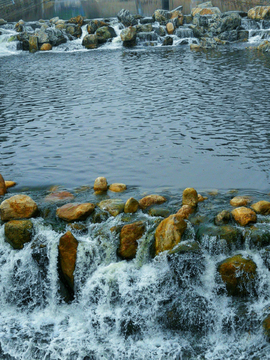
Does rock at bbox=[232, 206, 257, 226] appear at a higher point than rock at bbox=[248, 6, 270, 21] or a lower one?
lower

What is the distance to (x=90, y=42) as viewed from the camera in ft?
129

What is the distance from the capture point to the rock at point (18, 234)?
990 cm

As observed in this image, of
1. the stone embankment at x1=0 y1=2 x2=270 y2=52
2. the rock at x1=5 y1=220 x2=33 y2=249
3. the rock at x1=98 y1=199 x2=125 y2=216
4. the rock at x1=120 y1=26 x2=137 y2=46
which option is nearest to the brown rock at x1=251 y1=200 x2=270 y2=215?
the rock at x1=98 y1=199 x2=125 y2=216

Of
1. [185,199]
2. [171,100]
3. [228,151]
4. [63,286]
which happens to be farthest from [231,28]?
[63,286]

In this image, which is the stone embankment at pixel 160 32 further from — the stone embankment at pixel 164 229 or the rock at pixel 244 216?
the rock at pixel 244 216

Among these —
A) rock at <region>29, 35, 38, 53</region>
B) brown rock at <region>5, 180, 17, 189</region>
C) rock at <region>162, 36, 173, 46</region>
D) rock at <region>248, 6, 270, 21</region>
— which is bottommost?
brown rock at <region>5, 180, 17, 189</region>

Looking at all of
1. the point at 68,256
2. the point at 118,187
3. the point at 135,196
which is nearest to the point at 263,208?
the point at 135,196

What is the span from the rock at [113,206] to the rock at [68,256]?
123 cm

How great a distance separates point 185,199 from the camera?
10.4 metres

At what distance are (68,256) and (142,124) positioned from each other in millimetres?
8366

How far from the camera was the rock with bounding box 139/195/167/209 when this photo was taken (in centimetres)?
1055

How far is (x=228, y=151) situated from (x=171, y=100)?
6.61 m

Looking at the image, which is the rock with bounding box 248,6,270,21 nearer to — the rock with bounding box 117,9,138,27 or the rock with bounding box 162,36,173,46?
the rock with bounding box 162,36,173,46

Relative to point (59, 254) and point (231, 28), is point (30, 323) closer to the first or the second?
point (59, 254)
